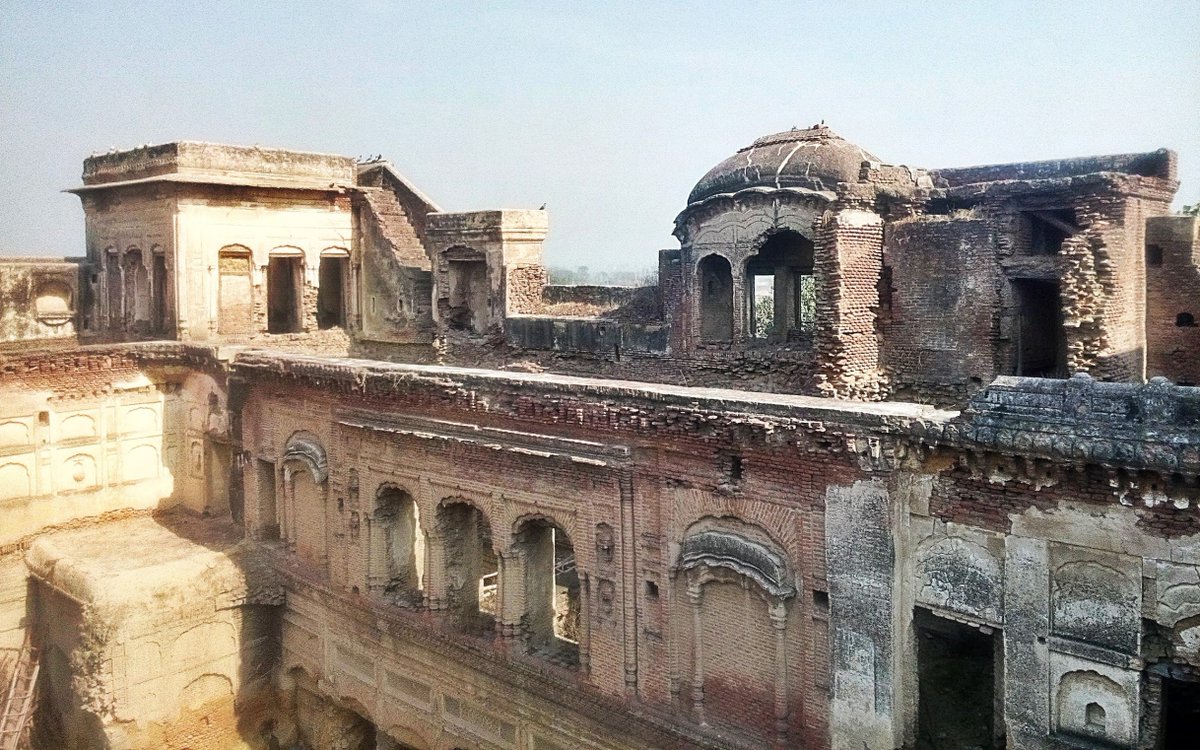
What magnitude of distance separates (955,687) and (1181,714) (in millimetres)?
1913

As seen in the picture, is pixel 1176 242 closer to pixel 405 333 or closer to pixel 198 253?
pixel 405 333

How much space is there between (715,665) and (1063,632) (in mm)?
3105

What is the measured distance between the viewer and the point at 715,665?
908 cm

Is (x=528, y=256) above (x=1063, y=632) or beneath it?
above

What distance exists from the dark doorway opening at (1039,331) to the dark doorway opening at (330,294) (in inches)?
562

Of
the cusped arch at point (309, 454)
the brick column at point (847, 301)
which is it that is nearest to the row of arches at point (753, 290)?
the brick column at point (847, 301)

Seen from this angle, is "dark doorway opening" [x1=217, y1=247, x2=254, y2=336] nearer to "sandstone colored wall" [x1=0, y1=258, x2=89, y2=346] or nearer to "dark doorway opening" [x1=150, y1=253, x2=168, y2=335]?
"dark doorway opening" [x1=150, y1=253, x2=168, y2=335]

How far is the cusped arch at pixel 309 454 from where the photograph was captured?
13.3 meters

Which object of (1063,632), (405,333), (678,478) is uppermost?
(405,333)

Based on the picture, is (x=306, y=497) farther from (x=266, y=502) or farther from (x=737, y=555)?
(x=737, y=555)

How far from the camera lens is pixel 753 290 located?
14305 millimetres

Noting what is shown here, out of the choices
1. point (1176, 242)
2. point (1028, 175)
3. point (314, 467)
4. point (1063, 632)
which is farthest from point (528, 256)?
point (1063, 632)

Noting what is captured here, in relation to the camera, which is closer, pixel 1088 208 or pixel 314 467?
pixel 1088 208

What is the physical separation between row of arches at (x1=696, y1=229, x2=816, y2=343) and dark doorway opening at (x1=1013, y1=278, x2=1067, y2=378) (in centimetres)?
300
